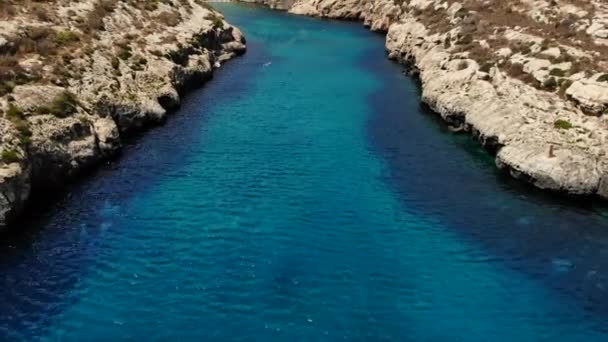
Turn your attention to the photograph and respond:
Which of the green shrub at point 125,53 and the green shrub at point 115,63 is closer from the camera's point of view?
the green shrub at point 115,63

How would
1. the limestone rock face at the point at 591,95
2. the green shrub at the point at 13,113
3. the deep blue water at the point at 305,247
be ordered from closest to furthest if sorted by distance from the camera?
the deep blue water at the point at 305,247 → the green shrub at the point at 13,113 → the limestone rock face at the point at 591,95

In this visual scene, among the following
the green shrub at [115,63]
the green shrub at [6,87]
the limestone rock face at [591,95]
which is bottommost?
the green shrub at [6,87]

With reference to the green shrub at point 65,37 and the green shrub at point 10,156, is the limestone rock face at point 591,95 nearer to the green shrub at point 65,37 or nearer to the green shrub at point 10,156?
the green shrub at point 10,156

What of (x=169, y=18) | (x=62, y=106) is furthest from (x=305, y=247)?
(x=169, y=18)

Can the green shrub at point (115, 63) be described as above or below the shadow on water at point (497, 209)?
above

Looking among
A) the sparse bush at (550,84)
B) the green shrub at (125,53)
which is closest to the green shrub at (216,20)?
the green shrub at (125,53)

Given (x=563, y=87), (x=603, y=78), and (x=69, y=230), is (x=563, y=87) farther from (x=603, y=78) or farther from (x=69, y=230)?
(x=69, y=230)
